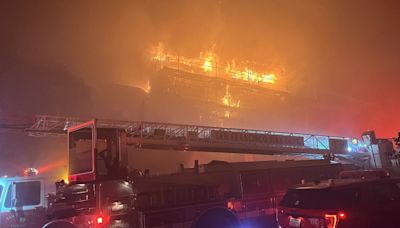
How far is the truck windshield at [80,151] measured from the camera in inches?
345

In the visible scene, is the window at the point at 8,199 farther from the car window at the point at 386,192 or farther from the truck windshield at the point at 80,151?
the car window at the point at 386,192

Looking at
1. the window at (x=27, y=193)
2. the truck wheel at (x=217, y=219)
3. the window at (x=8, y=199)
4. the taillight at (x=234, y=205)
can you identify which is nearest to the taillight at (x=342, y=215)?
the truck wheel at (x=217, y=219)

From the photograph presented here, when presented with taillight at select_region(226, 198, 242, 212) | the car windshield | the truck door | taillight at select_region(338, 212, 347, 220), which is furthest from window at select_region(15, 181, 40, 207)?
taillight at select_region(338, 212, 347, 220)

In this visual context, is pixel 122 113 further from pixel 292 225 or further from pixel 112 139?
pixel 292 225

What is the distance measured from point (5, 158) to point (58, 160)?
302cm

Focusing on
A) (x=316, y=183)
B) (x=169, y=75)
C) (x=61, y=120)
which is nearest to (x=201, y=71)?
(x=169, y=75)

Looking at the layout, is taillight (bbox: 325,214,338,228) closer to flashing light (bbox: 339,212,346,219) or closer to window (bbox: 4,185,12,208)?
flashing light (bbox: 339,212,346,219)

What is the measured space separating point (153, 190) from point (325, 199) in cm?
381

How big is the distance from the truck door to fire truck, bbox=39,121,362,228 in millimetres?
922

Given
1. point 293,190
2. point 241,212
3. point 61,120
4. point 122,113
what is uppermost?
point 122,113

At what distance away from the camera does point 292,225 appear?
22.8 ft

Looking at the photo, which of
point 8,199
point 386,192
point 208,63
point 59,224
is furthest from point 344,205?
point 208,63

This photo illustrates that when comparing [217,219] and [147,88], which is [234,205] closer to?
[217,219]

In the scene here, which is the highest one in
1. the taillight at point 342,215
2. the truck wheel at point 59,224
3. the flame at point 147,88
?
the flame at point 147,88
